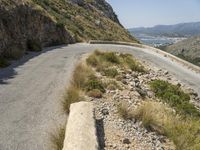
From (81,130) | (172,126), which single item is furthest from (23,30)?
(81,130)

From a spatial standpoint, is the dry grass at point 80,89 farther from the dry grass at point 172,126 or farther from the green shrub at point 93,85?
the dry grass at point 172,126

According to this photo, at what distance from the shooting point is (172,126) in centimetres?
1132

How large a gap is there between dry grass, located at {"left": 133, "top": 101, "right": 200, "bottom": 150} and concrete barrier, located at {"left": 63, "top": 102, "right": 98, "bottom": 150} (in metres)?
1.87

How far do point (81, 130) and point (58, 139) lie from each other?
1.89 ft

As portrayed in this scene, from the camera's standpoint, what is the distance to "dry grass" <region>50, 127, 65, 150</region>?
879cm

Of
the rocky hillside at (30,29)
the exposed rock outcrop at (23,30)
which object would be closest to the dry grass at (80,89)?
the rocky hillside at (30,29)

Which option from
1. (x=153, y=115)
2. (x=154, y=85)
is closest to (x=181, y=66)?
(x=154, y=85)

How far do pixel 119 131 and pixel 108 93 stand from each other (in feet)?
15.6

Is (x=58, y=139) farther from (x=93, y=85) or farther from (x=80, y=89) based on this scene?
(x=93, y=85)

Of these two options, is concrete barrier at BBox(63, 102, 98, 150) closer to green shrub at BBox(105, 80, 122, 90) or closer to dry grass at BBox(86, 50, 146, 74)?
green shrub at BBox(105, 80, 122, 90)

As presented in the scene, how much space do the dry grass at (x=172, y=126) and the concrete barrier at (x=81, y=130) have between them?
1867 millimetres

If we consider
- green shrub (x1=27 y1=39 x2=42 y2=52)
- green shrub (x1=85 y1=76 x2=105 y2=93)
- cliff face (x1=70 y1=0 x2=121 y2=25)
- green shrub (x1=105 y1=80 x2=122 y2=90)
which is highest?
green shrub (x1=85 y1=76 x2=105 y2=93)

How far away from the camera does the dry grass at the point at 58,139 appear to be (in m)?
8.79

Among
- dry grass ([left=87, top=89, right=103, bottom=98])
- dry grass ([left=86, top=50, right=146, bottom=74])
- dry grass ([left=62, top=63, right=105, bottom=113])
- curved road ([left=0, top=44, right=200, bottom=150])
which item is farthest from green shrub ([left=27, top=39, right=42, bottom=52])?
dry grass ([left=87, top=89, right=103, bottom=98])
